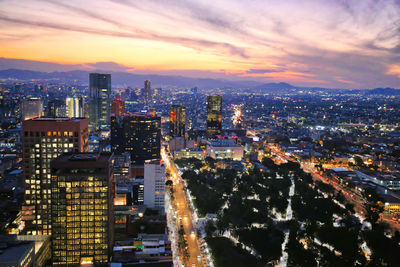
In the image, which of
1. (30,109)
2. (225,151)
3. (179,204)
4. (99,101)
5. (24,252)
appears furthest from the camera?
(99,101)

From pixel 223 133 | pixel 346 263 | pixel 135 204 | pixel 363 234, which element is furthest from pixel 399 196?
pixel 223 133

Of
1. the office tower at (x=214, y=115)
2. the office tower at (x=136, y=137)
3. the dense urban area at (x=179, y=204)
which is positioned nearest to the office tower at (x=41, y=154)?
the dense urban area at (x=179, y=204)

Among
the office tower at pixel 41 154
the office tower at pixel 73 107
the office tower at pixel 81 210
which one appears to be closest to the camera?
the office tower at pixel 81 210

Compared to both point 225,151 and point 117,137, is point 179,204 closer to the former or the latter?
point 117,137

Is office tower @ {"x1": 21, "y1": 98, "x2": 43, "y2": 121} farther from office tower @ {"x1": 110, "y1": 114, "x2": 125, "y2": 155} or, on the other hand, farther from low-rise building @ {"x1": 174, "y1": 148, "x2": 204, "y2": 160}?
low-rise building @ {"x1": 174, "y1": 148, "x2": 204, "y2": 160}

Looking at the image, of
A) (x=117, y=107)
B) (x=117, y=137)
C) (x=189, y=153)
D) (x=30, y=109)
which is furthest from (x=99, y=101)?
(x=189, y=153)

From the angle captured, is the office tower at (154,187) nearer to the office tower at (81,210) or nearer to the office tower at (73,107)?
the office tower at (81,210)

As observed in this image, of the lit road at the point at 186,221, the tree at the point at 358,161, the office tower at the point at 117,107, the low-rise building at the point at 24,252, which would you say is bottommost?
the lit road at the point at 186,221
